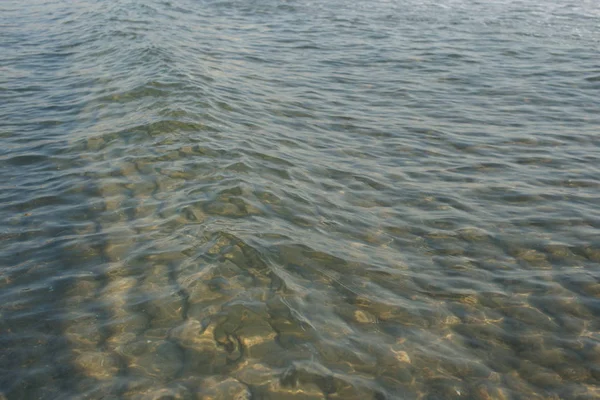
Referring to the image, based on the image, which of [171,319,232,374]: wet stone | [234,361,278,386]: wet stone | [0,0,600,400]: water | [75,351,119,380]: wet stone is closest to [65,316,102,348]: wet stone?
[0,0,600,400]: water

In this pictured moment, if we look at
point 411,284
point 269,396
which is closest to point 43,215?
point 269,396

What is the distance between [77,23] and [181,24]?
422cm

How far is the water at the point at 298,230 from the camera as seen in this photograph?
4906mm

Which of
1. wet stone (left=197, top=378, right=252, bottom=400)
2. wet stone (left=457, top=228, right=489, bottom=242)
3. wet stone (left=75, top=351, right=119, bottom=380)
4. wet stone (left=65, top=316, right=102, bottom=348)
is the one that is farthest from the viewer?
wet stone (left=457, top=228, right=489, bottom=242)

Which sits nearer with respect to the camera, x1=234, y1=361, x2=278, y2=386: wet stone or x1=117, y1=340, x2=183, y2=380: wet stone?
x1=234, y1=361, x2=278, y2=386: wet stone

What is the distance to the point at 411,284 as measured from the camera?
6090 mm

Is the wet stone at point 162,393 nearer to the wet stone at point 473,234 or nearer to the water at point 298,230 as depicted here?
the water at point 298,230

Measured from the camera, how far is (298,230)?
277 inches

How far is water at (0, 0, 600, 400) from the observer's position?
4906 mm

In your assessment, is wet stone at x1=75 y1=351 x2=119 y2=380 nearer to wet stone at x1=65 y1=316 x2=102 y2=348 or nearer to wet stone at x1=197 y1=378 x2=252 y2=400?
wet stone at x1=65 y1=316 x2=102 y2=348

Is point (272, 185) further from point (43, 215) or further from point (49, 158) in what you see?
point (49, 158)

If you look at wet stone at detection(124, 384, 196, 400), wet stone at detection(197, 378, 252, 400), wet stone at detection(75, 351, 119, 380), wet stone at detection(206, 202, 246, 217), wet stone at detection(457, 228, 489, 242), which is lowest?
wet stone at detection(75, 351, 119, 380)

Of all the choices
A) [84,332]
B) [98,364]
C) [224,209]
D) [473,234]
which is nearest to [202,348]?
[98,364]

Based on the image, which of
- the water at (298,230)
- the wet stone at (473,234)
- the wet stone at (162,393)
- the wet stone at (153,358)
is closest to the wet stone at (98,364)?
the water at (298,230)
